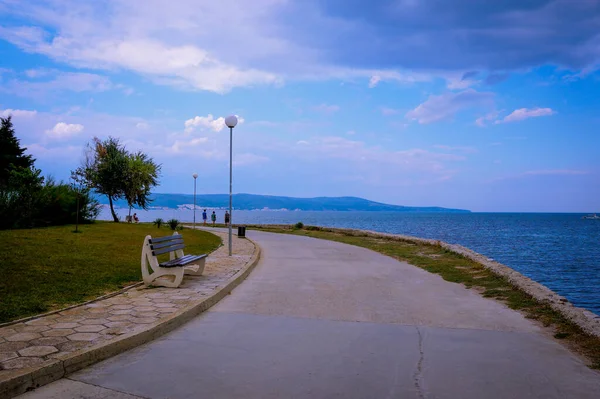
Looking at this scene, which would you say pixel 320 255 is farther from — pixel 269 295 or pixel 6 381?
pixel 6 381

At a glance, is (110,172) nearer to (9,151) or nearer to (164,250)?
(9,151)

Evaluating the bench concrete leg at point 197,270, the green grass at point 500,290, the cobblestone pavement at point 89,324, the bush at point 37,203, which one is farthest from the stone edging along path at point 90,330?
the bush at point 37,203

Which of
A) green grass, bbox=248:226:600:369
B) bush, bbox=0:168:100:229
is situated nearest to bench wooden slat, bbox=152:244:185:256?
green grass, bbox=248:226:600:369

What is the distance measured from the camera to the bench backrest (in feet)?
27.9

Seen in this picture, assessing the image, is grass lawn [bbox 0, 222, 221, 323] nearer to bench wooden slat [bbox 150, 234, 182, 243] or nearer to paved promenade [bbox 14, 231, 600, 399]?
bench wooden slat [bbox 150, 234, 182, 243]

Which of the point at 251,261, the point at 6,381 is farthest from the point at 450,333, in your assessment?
the point at 251,261

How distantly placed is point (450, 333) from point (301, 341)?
6.63 ft

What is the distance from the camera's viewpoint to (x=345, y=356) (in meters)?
4.94

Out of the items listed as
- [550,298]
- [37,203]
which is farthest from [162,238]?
[37,203]

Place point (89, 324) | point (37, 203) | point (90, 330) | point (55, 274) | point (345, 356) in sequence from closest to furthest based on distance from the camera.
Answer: point (345, 356) → point (90, 330) → point (89, 324) → point (55, 274) → point (37, 203)

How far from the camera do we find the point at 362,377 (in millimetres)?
4336

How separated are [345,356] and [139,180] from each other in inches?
1628

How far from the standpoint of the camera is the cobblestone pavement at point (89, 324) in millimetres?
4512

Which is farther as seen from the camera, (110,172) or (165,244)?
(110,172)
